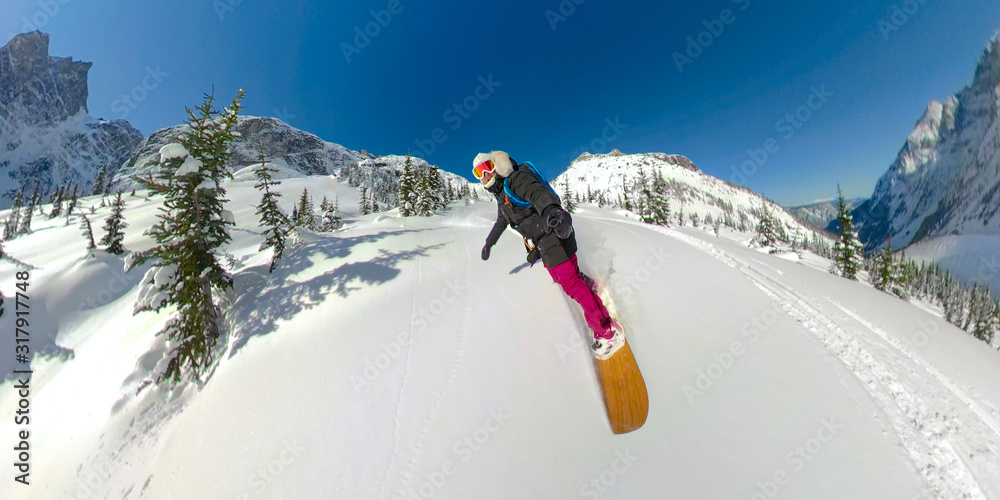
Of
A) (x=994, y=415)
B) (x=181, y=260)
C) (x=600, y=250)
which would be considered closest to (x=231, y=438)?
(x=181, y=260)

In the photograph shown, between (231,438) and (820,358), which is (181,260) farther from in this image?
(820,358)

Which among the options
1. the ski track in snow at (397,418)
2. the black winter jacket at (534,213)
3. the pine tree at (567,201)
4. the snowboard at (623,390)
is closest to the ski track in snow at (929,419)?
the snowboard at (623,390)

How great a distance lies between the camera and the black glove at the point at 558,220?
3939 millimetres

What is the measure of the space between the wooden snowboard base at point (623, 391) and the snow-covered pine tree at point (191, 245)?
290 inches

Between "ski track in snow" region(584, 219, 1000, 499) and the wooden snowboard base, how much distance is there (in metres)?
2.87

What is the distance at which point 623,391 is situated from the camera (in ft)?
14.1

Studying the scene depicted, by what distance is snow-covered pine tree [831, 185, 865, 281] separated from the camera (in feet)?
107

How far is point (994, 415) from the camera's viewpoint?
477 centimetres

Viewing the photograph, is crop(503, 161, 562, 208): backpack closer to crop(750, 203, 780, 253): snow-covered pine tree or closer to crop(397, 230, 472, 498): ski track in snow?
crop(397, 230, 472, 498): ski track in snow

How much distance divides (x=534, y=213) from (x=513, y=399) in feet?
8.68

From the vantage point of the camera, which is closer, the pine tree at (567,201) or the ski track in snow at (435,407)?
the ski track in snow at (435,407)

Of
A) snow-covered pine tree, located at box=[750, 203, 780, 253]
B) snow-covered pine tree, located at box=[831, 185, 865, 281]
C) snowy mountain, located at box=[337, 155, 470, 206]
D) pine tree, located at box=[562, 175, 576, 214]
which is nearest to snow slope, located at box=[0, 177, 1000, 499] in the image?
snow-covered pine tree, located at box=[831, 185, 865, 281]

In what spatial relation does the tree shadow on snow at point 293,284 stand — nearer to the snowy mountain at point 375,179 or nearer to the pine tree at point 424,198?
the pine tree at point 424,198

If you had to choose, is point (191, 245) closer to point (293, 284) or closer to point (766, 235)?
point (293, 284)
